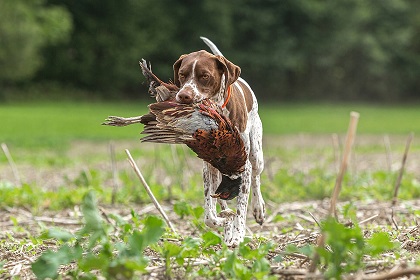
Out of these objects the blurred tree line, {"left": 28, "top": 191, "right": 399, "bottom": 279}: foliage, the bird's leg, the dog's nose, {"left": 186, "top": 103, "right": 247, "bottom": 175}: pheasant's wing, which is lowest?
the blurred tree line

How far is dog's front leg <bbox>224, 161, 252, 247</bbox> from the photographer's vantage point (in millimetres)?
4930

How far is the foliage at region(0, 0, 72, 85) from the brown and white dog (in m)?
39.3

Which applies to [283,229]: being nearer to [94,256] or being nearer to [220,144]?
[220,144]

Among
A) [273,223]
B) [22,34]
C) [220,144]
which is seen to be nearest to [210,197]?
[220,144]

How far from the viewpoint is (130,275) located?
11.5ft

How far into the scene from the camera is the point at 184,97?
435 cm

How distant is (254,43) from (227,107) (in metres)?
52.9

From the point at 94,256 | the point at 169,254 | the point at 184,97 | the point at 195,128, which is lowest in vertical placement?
the point at 169,254

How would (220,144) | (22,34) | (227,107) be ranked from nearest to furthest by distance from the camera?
(220,144) → (227,107) → (22,34)

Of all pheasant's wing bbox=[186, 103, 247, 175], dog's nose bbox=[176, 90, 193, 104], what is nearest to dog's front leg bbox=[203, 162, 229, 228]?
pheasant's wing bbox=[186, 103, 247, 175]

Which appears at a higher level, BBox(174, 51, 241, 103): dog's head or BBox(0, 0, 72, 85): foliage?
BBox(174, 51, 241, 103): dog's head

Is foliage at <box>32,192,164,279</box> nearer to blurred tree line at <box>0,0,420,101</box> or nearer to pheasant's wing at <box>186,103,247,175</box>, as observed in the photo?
pheasant's wing at <box>186,103,247,175</box>

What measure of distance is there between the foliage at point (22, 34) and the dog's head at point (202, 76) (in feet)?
130

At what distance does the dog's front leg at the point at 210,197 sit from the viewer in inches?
195
